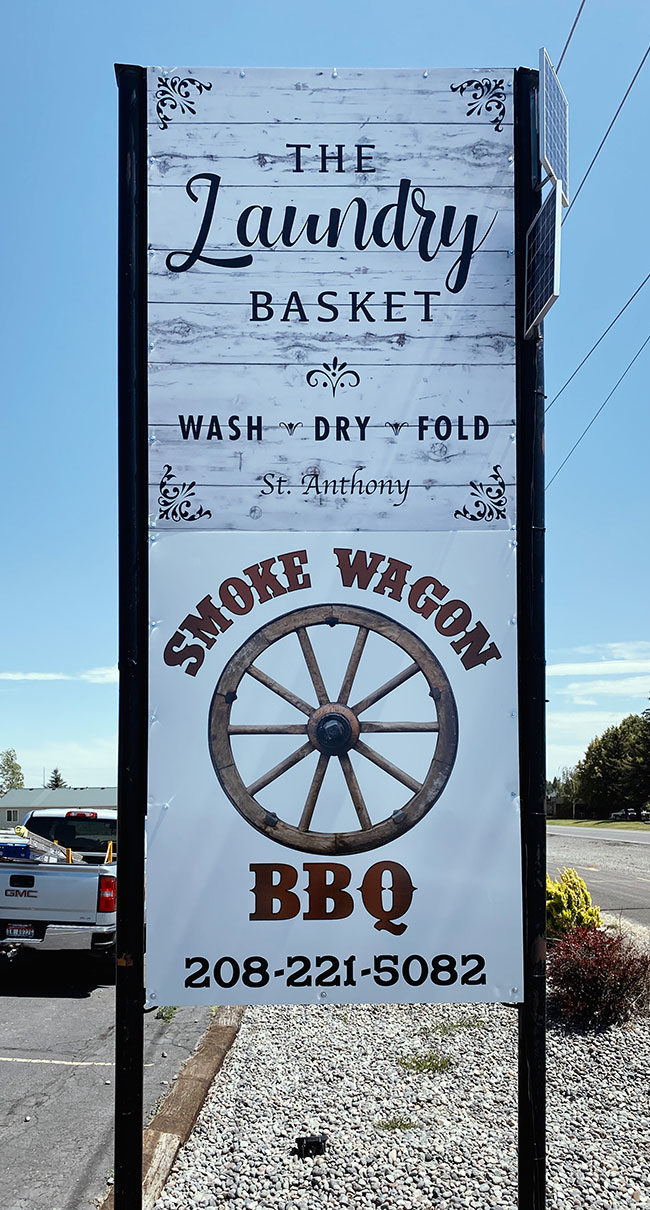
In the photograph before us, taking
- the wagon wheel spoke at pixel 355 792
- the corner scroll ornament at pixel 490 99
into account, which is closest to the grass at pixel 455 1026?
the wagon wheel spoke at pixel 355 792

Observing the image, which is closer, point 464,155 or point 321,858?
point 321,858

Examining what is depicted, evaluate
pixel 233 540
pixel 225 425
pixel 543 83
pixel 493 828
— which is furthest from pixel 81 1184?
pixel 543 83

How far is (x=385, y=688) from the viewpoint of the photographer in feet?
10.2

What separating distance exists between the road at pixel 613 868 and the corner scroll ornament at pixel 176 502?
1053cm

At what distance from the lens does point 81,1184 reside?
171 inches

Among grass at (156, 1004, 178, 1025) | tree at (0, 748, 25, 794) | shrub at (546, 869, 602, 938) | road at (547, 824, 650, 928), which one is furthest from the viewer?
tree at (0, 748, 25, 794)

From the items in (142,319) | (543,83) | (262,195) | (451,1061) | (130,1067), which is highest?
(543,83)

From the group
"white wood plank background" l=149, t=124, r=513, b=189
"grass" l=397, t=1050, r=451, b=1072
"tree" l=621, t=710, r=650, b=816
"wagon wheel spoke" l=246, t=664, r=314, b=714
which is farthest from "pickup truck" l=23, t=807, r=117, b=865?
"tree" l=621, t=710, r=650, b=816

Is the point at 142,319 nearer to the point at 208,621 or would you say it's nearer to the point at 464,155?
the point at 208,621

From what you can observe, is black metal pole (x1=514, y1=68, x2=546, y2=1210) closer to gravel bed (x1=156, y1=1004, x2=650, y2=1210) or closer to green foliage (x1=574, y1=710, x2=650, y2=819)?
gravel bed (x1=156, y1=1004, x2=650, y2=1210)

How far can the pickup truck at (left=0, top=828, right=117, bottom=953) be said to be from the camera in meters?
8.67

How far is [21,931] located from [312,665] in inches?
275

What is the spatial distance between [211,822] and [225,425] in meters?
1.39

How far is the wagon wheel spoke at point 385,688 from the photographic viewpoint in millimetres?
3092
